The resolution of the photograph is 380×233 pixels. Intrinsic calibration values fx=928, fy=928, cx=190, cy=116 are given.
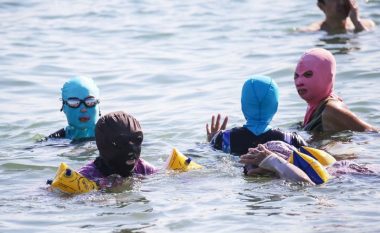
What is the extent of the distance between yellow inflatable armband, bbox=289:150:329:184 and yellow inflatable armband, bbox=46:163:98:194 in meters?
1.85

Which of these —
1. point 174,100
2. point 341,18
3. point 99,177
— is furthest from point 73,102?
point 341,18

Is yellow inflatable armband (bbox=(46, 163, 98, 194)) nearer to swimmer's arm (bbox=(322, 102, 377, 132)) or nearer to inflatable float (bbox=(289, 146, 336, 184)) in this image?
inflatable float (bbox=(289, 146, 336, 184))

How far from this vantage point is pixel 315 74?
34.4 ft

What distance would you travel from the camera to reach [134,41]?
18.1 metres

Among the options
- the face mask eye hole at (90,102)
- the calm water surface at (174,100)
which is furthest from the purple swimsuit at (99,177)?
the face mask eye hole at (90,102)

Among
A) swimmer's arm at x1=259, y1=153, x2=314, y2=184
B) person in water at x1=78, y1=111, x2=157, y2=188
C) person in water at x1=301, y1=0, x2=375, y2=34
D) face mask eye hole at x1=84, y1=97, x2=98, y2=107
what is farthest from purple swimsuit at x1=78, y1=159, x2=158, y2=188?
person in water at x1=301, y1=0, x2=375, y2=34

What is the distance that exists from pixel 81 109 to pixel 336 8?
7515 mm

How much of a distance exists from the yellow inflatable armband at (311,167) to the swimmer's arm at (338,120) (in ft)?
7.32

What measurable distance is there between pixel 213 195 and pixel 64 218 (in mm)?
1396

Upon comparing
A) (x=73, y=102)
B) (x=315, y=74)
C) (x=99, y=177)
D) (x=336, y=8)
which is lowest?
(x=99, y=177)

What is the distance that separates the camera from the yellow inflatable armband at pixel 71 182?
324 inches

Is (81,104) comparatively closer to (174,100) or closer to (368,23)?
(174,100)

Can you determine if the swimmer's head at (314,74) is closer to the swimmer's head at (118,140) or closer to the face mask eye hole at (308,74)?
the face mask eye hole at (308,74)

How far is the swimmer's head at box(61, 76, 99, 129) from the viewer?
10703 mm
